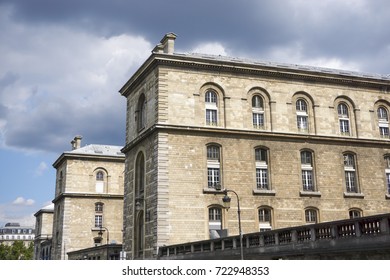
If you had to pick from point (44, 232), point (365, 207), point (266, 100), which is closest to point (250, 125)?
point (266, 100)

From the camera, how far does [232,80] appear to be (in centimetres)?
4147

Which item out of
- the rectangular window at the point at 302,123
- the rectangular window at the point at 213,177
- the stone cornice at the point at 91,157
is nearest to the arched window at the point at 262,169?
the rectangular window at the point at 213,177

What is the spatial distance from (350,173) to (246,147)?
31.8 ft

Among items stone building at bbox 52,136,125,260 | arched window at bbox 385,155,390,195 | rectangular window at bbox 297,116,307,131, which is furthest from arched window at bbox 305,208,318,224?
stone building at bbox 52,136,125,260

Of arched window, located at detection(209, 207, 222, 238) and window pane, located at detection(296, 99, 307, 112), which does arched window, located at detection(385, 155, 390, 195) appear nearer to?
window pane, located at detection(296, 99, 307, 112)

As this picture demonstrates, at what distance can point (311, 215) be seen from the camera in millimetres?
40406

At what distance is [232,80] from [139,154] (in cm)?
1015

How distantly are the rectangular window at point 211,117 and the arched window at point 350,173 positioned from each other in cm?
1200

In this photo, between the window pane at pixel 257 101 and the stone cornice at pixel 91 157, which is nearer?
the window pane at pixel 257 101

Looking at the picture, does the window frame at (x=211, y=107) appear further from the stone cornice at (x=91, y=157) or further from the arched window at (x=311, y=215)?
the stone cornice at (x=91, y=157)

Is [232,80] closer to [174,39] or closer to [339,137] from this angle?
[174,39]

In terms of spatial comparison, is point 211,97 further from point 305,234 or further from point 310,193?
point 305,234

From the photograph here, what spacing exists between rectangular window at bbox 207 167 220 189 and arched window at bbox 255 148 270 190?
11.0ft

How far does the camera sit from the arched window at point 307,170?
41188 millimetres
